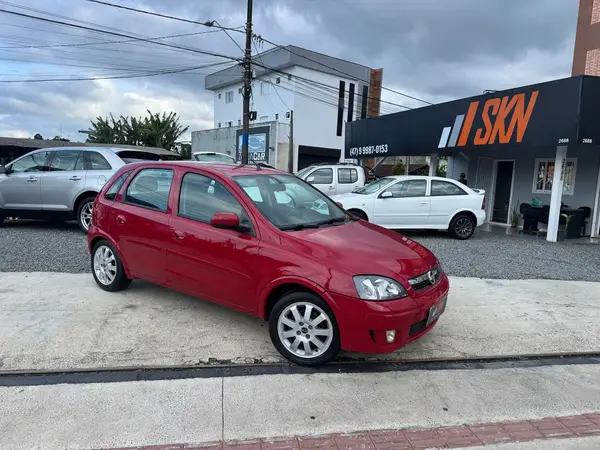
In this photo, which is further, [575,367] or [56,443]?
[575,367]

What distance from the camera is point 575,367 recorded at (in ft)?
12.7

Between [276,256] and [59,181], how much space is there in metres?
6.66

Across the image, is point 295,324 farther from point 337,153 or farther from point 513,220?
point 337,153

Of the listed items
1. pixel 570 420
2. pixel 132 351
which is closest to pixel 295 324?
pixel 132 351

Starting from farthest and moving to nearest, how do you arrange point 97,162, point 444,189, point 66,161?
point 444,189 < point 66,161 < point 97,162

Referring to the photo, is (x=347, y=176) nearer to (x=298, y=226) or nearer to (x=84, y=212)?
(x=84, y=212)

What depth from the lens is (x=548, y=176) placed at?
41.4 ft

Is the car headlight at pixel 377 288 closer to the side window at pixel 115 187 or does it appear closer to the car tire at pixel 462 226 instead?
the side window at pixel 115 187

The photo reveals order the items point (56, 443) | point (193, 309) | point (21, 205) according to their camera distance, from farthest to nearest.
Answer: point (21, 205) → point (193, 309) → point (56, 443)

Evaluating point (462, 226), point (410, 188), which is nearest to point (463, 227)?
point (462, 226)

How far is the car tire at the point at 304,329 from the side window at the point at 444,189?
7.42 m

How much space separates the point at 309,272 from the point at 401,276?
740mm

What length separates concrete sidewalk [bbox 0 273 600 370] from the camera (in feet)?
12.2

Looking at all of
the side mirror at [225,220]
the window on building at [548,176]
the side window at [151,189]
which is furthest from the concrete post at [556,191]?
the side window at [151,189]
